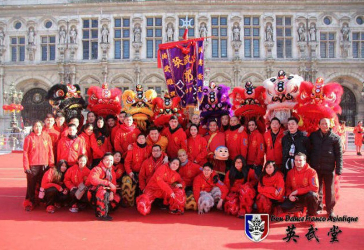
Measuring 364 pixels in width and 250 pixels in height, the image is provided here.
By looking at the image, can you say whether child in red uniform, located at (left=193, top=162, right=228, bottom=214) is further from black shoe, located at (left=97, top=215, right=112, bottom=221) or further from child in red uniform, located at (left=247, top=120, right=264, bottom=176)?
black shoe, located at (left=97, top=215, right=112, bottom=221)

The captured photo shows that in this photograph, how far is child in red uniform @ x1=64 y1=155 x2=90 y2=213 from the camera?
5852mm

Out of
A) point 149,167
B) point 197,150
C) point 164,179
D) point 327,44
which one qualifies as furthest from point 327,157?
point 327,44

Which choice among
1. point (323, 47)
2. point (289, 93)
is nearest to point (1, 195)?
point (289, 93)

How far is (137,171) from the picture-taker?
20.5 ft

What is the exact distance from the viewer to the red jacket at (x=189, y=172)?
617 centimetres

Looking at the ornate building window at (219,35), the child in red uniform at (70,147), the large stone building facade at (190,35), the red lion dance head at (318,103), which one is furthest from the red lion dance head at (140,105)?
the ornate building window at (219,35)

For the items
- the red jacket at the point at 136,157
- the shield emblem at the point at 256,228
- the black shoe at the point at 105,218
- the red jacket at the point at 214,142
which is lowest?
the black shoe at the point at 105,218

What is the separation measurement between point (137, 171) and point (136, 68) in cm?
1722

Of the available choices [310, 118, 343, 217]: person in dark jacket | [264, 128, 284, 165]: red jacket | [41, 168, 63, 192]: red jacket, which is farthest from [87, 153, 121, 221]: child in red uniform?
[310, 118, 343, 217]: person in dark jacket

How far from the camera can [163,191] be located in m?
5.81

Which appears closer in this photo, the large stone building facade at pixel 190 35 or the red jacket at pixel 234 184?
the red jacket at pixel 234 184

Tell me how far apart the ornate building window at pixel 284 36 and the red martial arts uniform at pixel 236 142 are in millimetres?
18449

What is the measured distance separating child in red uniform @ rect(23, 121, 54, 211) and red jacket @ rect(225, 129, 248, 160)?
3.55 metres

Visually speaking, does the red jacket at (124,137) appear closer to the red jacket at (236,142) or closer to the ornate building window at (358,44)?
the red jacket at (236,142)
